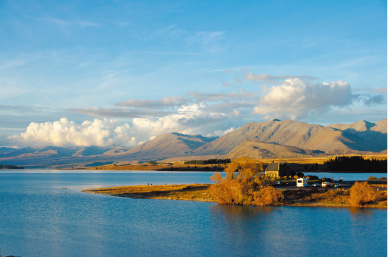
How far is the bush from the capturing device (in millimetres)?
84625

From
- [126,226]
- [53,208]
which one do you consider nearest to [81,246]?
[126,226]

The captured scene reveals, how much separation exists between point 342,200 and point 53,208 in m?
A: 68.8

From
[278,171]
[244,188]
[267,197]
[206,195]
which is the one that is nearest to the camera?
[267,197]

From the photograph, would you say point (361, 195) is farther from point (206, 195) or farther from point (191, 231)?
point (191, 231)

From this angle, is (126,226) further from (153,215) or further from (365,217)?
(365,217)

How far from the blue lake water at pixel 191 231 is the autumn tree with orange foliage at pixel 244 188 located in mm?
5123

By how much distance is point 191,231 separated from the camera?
60.7m

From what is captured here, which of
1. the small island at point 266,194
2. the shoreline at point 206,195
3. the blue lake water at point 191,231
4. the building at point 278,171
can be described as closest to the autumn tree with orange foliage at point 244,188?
the small island at point 266,194

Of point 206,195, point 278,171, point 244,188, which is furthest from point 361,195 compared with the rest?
point 278,171

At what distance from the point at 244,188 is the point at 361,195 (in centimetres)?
2654

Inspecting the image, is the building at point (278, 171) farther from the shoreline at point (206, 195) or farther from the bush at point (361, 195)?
the bush at point (361, 195)

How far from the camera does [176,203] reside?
3750 inches

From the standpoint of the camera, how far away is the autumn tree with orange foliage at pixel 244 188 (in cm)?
8969

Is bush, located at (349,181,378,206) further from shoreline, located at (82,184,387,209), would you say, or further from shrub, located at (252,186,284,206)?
shrub, located at (252,186,284,206)
